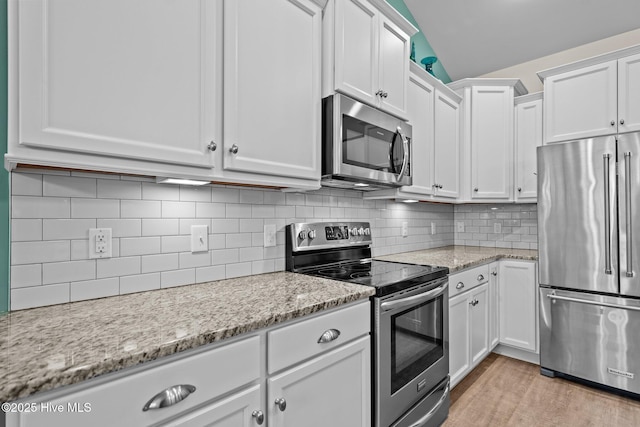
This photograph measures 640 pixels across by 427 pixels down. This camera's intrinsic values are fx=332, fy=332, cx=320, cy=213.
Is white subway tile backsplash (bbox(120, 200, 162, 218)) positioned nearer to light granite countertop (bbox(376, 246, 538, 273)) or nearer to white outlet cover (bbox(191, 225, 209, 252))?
white outlet cover (bbox(191, 225, 209, 252))

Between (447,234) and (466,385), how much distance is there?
1.59 meters

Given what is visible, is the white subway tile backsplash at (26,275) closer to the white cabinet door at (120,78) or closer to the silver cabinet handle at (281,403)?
the white cabinet door at (120,78)

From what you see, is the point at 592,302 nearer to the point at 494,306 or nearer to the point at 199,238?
the point at 494,306

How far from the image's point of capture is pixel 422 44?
3289 millimetres

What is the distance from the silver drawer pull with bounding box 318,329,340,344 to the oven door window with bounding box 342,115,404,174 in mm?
860

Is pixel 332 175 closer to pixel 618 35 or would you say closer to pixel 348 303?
pixel 348 303

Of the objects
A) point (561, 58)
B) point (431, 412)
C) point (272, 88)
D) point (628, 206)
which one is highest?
point (561, 58)

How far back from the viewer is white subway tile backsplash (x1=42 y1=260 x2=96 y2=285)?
45.4 inches

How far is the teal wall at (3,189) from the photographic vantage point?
1.08 metres

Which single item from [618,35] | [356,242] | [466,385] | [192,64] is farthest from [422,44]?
[466,385]

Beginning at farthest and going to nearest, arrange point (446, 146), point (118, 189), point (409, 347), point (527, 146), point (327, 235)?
point (527, 146)
point (446, 146)
point (327, 235)
point (409, 347)
point (118, 189)

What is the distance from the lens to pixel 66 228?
3.92 ft

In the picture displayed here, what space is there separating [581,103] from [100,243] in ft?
11.1

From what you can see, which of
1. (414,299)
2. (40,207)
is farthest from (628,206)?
(40,207)
